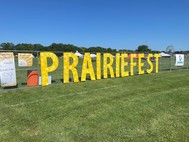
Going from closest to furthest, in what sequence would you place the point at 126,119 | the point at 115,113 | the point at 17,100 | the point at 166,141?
the point at 166,141, the point at 126,119, the point at 115,113, the point at 17,100

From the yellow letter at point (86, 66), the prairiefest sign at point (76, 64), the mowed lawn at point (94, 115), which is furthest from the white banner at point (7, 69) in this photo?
the yellow letter at point (86, 66)

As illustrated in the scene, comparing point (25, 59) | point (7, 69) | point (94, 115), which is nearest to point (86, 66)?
point (25, 59)

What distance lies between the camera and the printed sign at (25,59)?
10.5m

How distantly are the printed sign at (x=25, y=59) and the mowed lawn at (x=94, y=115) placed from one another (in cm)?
145

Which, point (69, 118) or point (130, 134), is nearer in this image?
point (130, 134)

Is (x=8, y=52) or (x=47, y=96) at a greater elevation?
(x=8, y=52)

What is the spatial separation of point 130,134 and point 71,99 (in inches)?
142

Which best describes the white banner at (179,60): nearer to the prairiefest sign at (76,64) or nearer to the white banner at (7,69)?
the prairiefest sign at (76,64)

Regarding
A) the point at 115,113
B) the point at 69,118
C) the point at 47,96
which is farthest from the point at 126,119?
the point at 47,96

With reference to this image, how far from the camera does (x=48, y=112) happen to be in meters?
6.64

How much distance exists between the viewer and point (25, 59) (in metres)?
10.6

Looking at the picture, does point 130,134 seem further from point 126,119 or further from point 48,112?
point 48,112

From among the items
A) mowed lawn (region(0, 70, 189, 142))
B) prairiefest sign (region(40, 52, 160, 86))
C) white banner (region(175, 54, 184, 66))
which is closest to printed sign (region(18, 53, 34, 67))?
prairiefest sign (region(40, 52, 160, 86))

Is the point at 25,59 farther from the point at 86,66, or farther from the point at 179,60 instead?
the point at 179,60
